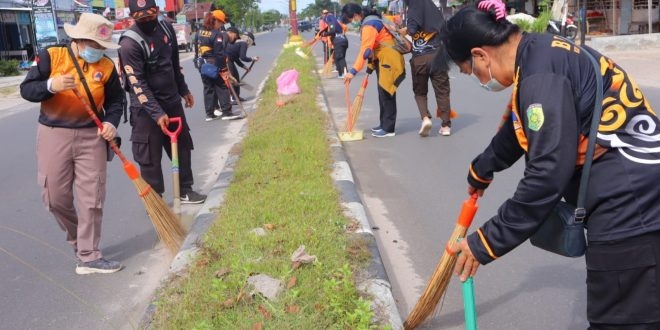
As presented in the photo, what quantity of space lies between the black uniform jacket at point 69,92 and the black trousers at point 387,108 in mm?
4143

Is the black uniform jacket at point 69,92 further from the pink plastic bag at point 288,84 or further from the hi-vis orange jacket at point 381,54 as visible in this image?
the pink plastic bag at point 288,84

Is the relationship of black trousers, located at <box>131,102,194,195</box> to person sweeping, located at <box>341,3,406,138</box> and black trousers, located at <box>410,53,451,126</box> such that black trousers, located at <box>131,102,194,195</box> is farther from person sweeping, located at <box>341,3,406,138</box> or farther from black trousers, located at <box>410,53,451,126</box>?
black trousers, located at <box>410,53,451,126</box>

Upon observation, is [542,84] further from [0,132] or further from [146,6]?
[0,132]

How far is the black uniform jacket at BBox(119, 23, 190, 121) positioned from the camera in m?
4.81

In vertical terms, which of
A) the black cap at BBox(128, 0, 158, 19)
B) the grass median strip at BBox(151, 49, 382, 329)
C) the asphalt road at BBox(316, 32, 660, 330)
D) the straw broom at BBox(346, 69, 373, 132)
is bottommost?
the asphalt road at BBox(316, 32, 660, 330)

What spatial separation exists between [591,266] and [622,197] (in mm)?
254

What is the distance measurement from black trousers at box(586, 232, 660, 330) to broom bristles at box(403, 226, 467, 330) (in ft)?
Answer: 1.98

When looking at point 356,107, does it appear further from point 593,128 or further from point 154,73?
point 593,128

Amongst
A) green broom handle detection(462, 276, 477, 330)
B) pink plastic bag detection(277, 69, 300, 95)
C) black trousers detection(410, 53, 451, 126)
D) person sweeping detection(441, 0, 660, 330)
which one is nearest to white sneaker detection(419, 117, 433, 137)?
black trousers detection(410, 53, 451, 126)

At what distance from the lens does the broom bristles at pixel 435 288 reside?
2.58m

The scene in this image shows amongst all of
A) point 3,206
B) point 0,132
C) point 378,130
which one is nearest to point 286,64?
point 0,132

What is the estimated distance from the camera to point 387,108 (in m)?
8.09

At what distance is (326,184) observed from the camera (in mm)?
5391

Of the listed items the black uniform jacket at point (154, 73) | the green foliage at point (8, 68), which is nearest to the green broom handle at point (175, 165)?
the black uniform jacket at point (154, 73)
